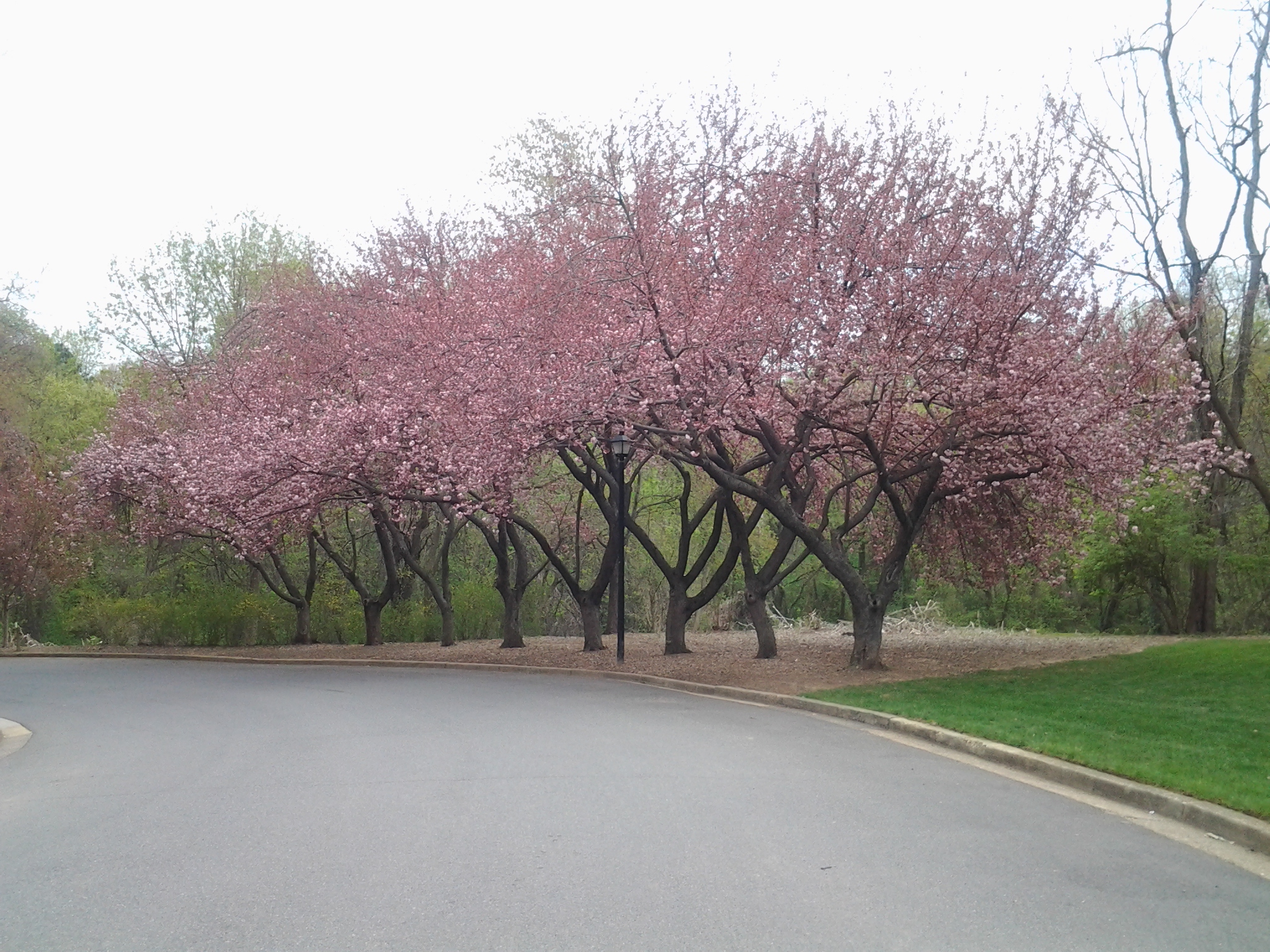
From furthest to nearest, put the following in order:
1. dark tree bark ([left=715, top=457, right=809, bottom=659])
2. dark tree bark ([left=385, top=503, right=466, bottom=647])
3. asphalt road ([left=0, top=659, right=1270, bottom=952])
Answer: dark tree bark ([left=385, top=503, right=466, bottom=647]), dark tree bark ([left=715, top=457, right=809, bottom=659]), asphalt road ([left=0, top=659, right=1270, bottom=952])

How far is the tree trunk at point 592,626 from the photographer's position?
2405 centimetres

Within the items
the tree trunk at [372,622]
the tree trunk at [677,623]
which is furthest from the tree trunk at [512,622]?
the tree trunk at [372,622]

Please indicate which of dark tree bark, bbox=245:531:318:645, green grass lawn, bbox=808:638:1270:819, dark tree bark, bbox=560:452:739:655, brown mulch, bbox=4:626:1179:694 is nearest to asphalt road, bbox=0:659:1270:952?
green grass lawn, bbox=808:638:1270:819

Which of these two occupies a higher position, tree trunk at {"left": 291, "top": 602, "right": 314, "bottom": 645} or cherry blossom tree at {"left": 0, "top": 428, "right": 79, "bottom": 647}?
cherry blossom tree at {"left": 0, "top": 428, "right": 79, "bottom": 647}

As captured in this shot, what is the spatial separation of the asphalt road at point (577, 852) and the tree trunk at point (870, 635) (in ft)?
20.6

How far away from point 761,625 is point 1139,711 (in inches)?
373

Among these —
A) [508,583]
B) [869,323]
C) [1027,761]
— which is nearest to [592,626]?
[508,583]

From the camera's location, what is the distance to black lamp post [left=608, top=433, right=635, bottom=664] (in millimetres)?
18828

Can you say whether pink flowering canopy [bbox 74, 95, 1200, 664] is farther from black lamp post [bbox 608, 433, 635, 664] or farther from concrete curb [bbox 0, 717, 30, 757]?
concrete curb [bbox 0, 717, 30, 757]

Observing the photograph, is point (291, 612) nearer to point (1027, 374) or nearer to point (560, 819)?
point (1027, 374)

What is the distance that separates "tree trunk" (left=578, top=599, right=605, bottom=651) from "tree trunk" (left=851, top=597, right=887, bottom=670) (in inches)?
290

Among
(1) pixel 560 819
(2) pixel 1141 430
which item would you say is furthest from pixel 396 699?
(2) pixel 1141 430

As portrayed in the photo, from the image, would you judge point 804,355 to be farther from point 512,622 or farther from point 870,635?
point 512,622

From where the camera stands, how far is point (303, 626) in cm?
3145
